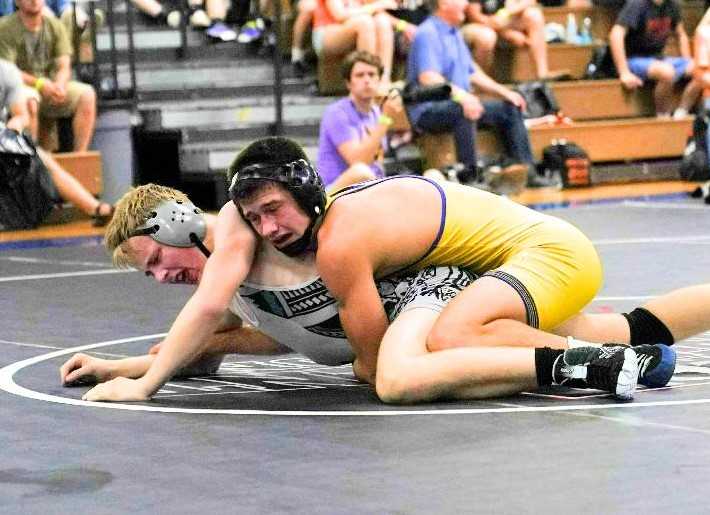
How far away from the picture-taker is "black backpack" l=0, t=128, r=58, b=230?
10.2 metres

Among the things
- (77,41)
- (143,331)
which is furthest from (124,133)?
(143,331)

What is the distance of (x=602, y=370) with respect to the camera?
14.1 feet

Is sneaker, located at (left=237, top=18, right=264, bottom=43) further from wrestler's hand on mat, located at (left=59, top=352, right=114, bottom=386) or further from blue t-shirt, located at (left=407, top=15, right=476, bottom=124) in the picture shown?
wrestler's hand on mat, located at (left=59, top=352, right=114, bottom=386)

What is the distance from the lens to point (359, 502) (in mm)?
3268

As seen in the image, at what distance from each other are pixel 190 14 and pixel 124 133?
1568 mm

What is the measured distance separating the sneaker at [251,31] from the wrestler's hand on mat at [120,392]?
8.29 m

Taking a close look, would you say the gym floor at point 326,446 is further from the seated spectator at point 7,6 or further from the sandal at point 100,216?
the seated spectator at point 7,6

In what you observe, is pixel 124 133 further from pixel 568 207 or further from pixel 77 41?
pixel 568 207

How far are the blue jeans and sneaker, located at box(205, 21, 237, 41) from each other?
183cm

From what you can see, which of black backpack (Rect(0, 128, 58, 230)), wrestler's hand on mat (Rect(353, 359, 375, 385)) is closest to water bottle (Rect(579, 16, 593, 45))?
black backpack (Rect(0, 128, 58, 230))

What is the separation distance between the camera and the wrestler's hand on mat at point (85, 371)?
15.9 ft

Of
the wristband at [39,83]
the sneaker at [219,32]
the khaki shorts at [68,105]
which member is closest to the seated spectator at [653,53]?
the sneaker at [219,32]

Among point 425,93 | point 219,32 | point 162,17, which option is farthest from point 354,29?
point 162,17

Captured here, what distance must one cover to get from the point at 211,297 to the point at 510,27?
9161mm
